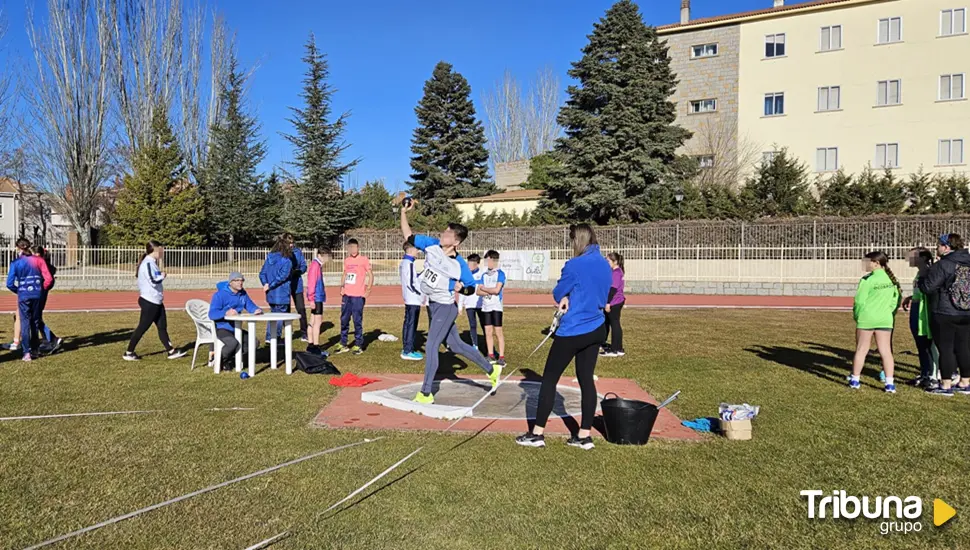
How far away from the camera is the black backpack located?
29.7 feet

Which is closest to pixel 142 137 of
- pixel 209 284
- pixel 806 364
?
pixel 209 284

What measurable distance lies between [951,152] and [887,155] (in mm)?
2998

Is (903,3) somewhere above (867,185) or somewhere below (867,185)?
above

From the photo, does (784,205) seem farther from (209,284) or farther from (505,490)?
(505,490)

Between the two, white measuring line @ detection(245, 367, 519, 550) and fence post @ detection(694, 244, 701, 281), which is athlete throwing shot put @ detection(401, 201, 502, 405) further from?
fence post @ detection(694, 244, 701, 281)

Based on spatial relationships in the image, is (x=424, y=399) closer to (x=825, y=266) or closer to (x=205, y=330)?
(x=205, y=330)

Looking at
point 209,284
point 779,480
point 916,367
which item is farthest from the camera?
point 209,284

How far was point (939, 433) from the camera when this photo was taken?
625 cm

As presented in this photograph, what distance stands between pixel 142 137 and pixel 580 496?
140 ft

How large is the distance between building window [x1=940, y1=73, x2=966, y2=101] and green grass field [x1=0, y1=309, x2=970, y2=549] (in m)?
35.8

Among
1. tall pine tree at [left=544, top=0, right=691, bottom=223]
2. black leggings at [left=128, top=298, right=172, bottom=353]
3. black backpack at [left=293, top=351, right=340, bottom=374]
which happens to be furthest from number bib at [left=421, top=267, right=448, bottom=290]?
tall pine tree at [left=544, top=0, right=691, bottom=223]

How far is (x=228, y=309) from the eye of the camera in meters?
9.30

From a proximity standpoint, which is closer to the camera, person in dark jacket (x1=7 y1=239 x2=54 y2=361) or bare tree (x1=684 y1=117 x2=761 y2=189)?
person in dark jacket (x1=7 y1=239 x2=54 y2=361)

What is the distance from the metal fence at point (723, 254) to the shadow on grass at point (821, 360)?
15.8 m
